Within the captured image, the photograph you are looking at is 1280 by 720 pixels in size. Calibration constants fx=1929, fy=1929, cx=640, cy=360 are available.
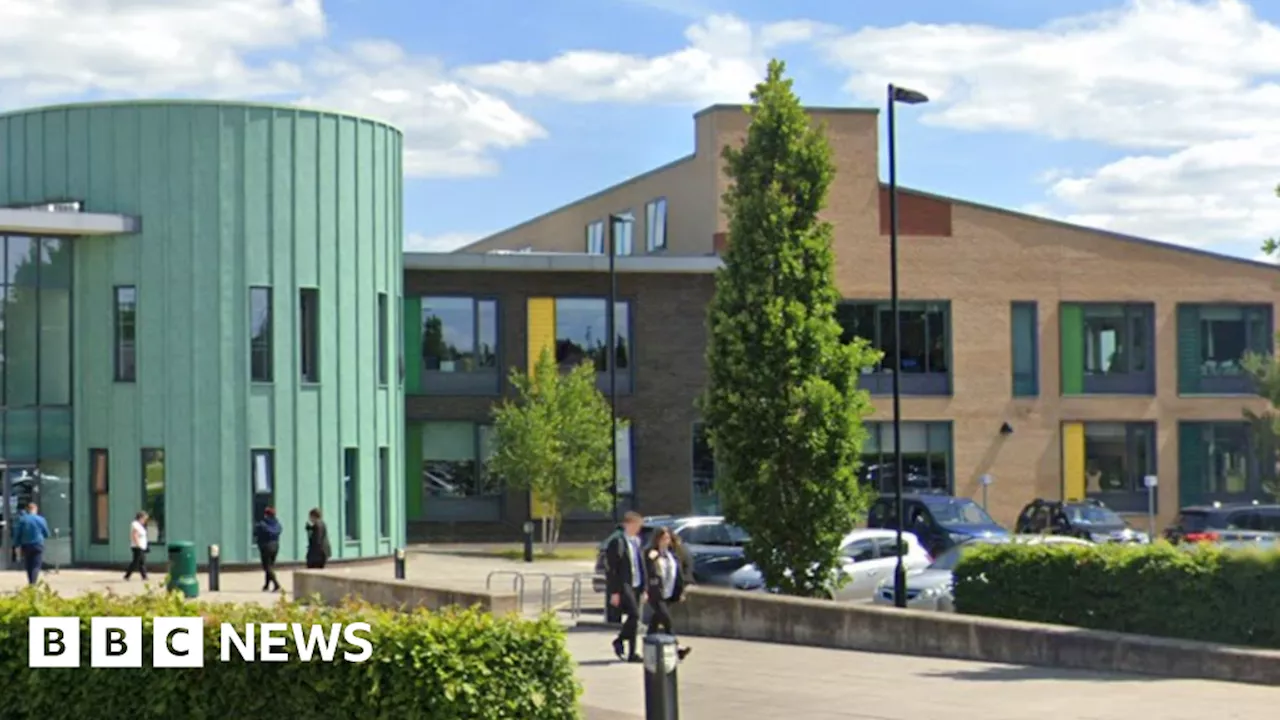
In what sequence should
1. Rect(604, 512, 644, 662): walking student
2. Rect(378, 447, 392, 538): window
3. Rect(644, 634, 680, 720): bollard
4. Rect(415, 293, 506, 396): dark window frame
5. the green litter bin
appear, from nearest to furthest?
Rect(644, 634, 680, 720): bollard → Rect(604, 512, 644, 662): walking student → the green litter bin → Rect(378, 447, 392, 538): window → Rect(415, 293, 506, 396): dark window frame

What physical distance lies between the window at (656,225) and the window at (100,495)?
2313cm

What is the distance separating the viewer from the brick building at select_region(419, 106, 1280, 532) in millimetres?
53031

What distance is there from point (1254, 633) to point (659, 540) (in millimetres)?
6210

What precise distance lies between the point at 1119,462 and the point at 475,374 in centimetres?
1951

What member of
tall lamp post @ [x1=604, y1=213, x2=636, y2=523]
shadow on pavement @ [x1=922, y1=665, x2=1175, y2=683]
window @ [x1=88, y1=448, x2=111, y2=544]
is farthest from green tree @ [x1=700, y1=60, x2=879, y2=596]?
tall lamp post @ [x1=604, y1=213, x2=636, y2=523]

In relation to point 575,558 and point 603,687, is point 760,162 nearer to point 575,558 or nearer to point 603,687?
point 603,687

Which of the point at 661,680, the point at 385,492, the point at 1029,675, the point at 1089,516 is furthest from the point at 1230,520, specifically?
the point at 661,680

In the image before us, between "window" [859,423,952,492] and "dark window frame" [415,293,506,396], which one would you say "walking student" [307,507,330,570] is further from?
"window" [859,423,952,492]

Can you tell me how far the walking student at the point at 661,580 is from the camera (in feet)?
66.8

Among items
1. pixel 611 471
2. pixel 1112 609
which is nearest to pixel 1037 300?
pixel 611 471

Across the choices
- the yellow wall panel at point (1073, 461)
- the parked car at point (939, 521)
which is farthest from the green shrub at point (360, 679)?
the yellow wall panel at point (1073, 461)

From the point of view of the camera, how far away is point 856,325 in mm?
55188

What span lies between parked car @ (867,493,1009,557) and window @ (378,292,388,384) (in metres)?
11.6

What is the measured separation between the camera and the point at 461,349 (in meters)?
52.4
